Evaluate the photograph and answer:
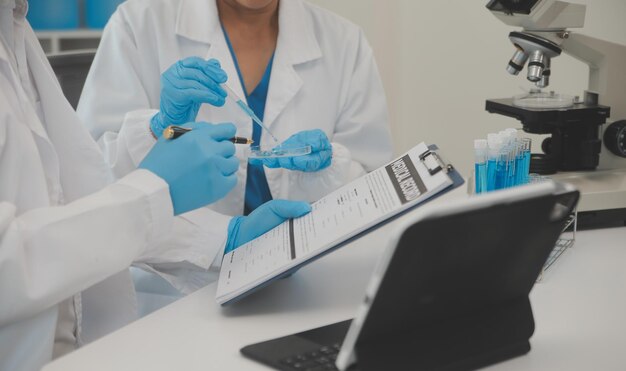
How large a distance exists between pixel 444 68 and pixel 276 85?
1.18 metres

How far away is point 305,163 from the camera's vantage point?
1.61 meters

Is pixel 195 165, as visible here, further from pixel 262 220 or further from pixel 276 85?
pixel 276 85

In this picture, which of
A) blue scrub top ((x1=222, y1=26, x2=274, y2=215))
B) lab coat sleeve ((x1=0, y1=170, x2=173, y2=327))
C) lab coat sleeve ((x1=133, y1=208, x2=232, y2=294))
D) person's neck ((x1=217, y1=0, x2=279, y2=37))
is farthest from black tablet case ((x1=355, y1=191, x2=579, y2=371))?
person's neck ((x1=217, y1=0, x2=279, y2=37))

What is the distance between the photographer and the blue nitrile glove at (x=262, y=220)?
129 cm

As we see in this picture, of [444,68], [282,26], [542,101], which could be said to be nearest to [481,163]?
[542,101]

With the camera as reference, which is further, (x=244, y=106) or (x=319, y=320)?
(x=244, y=106)

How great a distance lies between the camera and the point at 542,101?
1.72 meters

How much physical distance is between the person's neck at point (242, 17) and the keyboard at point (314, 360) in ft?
3.66

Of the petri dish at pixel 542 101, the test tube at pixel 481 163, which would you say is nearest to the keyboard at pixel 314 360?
the test tube at pixel 481 163

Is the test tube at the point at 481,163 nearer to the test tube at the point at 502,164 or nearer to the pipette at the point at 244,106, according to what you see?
the test tube at the point at 502,164

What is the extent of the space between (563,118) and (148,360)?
3.48 ft

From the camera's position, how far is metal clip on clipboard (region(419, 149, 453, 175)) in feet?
3.48

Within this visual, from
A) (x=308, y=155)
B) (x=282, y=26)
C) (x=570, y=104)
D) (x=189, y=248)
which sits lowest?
(x=189, y=248)

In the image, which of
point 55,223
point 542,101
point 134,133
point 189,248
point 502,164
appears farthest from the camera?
point 542,101
